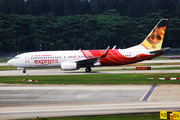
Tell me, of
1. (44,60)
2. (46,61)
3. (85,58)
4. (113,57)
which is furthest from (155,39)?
(44,60)

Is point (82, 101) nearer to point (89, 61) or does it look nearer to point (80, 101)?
point (80, 101)

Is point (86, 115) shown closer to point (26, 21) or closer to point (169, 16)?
point (26, 21)

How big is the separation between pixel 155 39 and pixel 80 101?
3723 cm

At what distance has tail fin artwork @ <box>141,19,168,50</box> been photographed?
190 ft

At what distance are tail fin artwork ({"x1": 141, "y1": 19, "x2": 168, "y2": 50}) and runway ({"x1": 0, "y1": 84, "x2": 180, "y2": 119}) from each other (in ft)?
89.0

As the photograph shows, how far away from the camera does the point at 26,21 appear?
504 feet

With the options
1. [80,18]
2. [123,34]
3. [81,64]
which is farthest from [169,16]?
[81,64]

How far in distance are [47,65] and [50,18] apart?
396 feet

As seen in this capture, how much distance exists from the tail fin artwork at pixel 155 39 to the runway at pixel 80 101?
89.0 ft

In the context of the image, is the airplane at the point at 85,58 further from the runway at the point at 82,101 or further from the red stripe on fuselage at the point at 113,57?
the runway at the point at 82,101


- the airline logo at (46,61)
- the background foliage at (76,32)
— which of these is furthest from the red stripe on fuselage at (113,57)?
the background foliage at (76,32)

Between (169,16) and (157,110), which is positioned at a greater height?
(169,16)

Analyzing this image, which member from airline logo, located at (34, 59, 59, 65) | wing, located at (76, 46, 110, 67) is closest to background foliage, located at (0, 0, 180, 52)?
airline logo, located at (34, 59, 59, 65)

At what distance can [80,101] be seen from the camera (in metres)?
25.0
